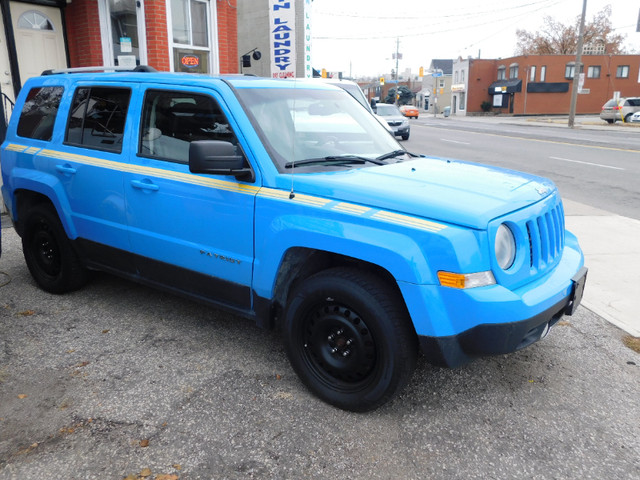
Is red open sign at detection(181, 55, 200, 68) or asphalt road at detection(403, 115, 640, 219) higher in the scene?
red open sign at detection(181, 55, 200, 68)

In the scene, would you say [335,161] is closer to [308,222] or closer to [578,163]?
[308,222]

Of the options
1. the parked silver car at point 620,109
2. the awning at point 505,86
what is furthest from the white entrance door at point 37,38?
the awning at point 505,86

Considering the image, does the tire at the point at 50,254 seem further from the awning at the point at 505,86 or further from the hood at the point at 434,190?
the awning at the point at 505,86

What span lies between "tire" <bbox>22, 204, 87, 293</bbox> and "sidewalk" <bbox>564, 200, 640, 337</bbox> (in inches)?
180

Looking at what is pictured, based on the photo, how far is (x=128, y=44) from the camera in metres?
10.9

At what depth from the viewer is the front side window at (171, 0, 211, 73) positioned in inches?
453

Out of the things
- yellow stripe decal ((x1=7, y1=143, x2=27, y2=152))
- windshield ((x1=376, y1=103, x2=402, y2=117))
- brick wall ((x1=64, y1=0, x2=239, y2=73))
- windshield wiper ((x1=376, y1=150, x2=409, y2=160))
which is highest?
brick wall ((x1=64, y1=0, x2=239, y2=73))

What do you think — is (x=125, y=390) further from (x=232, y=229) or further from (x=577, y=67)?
(x=577, y=67)

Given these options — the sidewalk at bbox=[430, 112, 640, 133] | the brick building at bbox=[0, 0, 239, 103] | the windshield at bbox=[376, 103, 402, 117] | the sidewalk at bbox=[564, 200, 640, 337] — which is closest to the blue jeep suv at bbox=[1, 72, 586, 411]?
the sidewalk at bbox=[564, 200, 640, 337]

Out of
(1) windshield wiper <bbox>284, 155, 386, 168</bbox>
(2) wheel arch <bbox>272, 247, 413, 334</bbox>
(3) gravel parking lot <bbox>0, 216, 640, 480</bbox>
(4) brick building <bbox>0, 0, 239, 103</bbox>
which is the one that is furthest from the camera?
(4) brick building <bbox>0, 0, 239, 103</bbox>

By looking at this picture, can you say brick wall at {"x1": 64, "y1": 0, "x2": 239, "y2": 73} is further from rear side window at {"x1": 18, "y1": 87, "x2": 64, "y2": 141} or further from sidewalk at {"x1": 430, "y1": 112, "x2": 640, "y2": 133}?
sidewalk at {"x1": 430, "y1": 112, "x2": 640, "y2": 133}

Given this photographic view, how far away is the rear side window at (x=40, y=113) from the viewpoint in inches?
187

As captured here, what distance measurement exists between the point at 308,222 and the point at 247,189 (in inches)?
20.2

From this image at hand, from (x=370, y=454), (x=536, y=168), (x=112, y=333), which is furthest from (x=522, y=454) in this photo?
(x=536, y=168)
